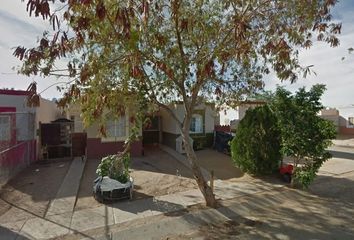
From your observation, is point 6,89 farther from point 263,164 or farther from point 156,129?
point 263,164

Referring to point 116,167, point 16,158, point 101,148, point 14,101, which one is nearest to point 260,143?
point 116,167

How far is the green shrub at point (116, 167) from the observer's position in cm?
830

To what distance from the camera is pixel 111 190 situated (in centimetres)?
865

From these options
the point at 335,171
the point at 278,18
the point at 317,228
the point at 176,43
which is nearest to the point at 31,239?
the point at 176,43

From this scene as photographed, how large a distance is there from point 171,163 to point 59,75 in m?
8.57

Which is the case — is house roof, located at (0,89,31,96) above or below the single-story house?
above

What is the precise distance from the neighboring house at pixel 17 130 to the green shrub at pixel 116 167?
4.52 metres

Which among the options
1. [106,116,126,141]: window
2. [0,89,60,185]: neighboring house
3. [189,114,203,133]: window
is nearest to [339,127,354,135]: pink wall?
[189,114,203,133]: window

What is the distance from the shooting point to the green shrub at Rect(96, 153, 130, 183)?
830cm

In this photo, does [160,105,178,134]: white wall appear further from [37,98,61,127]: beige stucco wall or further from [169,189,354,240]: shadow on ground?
[169,189,354,240]: shadow on ground

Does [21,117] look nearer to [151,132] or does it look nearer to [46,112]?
[46,112]

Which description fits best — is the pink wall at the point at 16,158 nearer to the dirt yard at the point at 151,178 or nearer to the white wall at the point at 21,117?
the white wall at the point at 21,117

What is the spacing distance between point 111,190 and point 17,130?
7.29 m

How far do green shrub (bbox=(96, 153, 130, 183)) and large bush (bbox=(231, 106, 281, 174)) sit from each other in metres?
4.44
